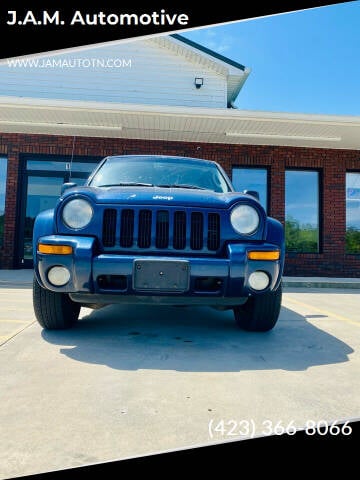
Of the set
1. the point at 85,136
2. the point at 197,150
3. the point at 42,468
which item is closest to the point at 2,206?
the point at 85,136

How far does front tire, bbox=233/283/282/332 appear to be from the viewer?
2846mm

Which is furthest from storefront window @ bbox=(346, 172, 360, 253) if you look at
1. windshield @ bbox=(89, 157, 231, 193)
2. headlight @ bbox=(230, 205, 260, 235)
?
headlight @ bbox=(230, 205, 260, 235)

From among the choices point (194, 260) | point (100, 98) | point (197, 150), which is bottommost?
point (194, 260)

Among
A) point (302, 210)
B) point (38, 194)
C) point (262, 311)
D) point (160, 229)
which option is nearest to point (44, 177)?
point (38, 194)

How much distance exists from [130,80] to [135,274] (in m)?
10.3

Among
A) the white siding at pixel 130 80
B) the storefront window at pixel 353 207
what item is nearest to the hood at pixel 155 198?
the storefront window at pixel 353 207

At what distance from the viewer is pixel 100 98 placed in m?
11.0

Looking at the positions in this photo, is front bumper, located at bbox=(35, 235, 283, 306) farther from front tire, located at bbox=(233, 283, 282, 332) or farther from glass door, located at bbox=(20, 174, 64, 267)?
glass door, located at bbox=(20, 174, 64, 267)

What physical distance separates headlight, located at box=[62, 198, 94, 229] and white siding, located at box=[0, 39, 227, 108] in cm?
934

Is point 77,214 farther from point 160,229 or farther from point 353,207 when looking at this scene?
point 353,207

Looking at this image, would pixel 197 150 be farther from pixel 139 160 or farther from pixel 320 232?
pixel 139 160

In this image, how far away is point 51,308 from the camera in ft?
9.22

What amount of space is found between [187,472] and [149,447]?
6.6 inches

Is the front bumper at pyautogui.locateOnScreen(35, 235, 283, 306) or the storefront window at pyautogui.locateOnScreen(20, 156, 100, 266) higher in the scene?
the storefront window at pyautogui.locateOnScreen(20, 156, 100, 266)
